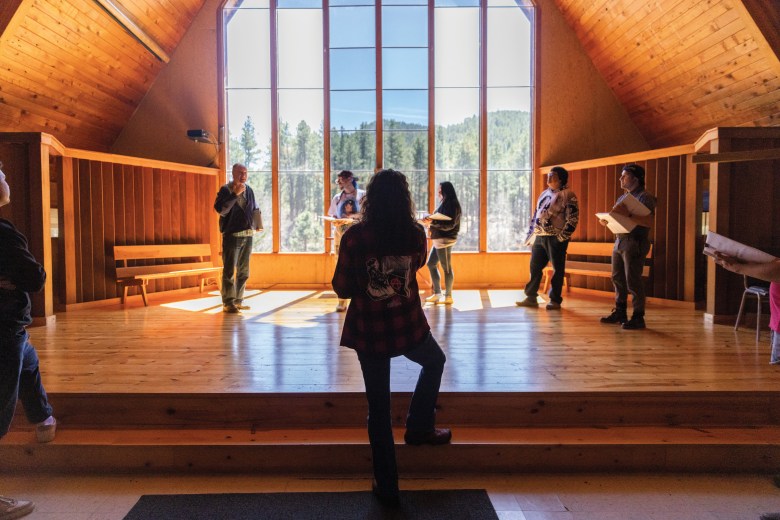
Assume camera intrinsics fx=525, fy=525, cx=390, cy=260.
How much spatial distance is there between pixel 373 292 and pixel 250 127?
6.47 meters

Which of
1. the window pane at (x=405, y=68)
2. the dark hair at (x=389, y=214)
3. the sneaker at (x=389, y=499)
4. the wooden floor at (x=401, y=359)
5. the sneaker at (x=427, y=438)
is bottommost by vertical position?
the sneaker at (x=389, y=499)

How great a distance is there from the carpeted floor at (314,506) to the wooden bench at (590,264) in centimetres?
469

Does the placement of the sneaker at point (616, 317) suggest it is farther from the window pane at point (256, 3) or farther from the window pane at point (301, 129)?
the window pane at point (256, 3)

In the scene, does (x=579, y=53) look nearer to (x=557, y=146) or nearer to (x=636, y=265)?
(x=557, y=146)

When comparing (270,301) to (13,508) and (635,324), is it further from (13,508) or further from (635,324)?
(13,508)

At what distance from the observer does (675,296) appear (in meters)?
5.95

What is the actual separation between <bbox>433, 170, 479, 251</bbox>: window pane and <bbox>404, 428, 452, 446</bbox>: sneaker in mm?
5499

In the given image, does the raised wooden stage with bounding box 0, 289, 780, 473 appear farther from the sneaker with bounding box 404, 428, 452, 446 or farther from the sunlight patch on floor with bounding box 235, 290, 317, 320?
the sunlight patch on floor with bounding box 235, 290, 317, 320

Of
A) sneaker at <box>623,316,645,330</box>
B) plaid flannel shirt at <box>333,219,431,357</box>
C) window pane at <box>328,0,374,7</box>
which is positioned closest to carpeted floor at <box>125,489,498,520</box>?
plaid flannel shirt at <box>333,219,431,357</box>

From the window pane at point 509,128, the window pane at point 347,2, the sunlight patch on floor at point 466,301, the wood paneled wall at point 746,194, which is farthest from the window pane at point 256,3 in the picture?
the wood paneled wall at point 746,194

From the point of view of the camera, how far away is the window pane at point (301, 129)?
26.0ft

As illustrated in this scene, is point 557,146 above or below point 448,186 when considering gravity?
above

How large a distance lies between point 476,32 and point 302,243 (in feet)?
13.4

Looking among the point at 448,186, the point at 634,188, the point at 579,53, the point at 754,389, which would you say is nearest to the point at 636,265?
the point at 634,188
